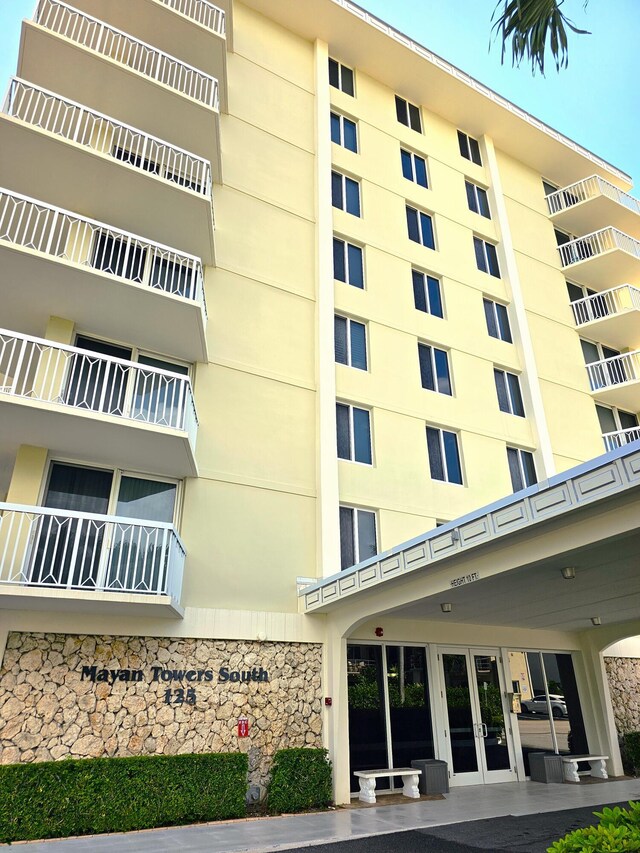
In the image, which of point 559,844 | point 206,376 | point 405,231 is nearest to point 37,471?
point 206,376

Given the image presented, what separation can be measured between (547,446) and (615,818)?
→ 1351 centimetres

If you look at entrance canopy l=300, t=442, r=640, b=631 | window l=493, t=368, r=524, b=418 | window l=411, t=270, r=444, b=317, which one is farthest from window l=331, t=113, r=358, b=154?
entrance canopy l=300, t=442, r=640, b=631

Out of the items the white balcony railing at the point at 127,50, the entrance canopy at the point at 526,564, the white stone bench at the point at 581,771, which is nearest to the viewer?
the entrance canopy at the point at 526,564

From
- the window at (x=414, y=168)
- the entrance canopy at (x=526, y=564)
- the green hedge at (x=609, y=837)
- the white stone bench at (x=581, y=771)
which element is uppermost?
the window at (x=414, y=168)

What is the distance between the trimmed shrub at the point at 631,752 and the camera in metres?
14.0

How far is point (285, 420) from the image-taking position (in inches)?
512

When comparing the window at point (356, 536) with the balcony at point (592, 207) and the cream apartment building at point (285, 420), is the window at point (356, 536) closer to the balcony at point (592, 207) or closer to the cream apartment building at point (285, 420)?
the cream apartment building at point (285, 420)

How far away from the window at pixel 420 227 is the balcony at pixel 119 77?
21.4ft

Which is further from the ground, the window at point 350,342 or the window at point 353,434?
the window at point 350,342

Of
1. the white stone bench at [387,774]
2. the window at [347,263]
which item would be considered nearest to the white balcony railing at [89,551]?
the white stone bench at [387,774]

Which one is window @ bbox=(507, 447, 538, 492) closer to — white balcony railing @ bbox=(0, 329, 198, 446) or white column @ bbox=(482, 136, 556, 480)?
white column @ bbox=(482, 136, 556, 480)

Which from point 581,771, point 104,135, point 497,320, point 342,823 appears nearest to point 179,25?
point 104,135

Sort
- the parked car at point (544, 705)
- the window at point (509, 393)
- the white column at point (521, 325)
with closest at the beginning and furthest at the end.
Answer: the parked car at point (544, 705), the white column at point (521, 325), the window at point (509, 393)

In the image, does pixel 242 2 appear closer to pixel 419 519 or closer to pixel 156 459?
pixel 156 459
